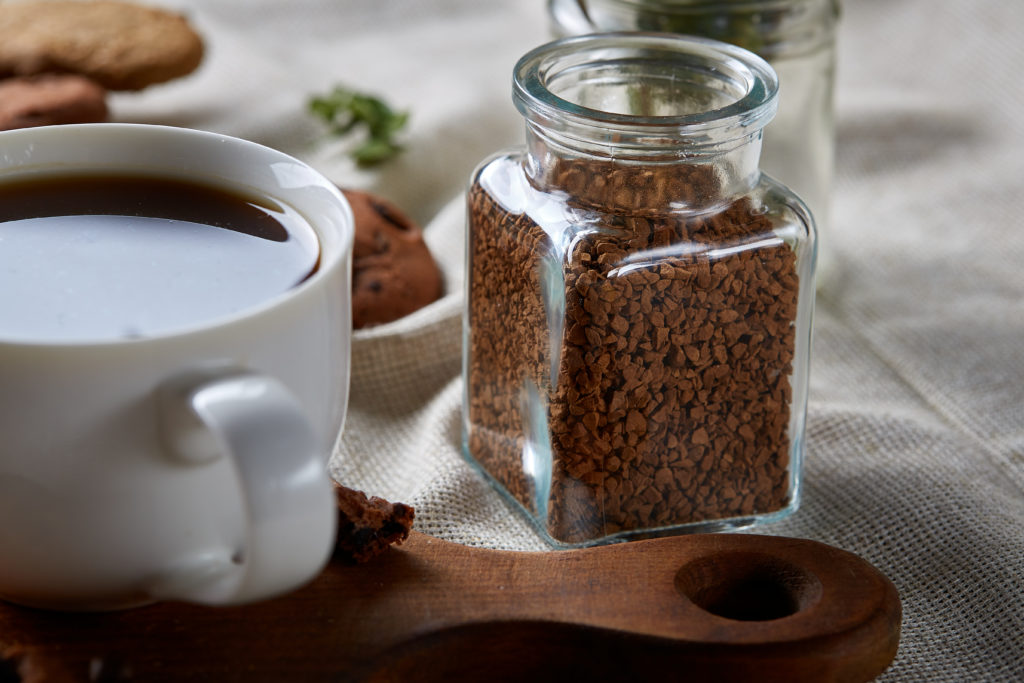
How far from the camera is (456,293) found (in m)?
1.21

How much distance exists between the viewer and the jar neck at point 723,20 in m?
1.18

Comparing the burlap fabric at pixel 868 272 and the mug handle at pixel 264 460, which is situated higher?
the mug handle at pixel 264 460

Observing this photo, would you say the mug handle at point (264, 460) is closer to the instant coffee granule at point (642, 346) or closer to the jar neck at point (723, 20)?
the instant coffee granule at point (642, 346)

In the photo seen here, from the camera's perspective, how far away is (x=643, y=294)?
0.81 metres

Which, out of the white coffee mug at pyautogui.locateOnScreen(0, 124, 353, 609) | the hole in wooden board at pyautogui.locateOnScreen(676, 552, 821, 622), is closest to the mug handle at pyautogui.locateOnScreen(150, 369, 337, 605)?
the white coffee mug at pyautogui.locateOnScreen(0, 124, 353, 609)

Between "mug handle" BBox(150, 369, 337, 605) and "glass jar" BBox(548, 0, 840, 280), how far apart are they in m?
0.70

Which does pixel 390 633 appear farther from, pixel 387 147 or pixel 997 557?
pixel 387 147

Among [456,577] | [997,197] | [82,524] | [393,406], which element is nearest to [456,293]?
[393,406]

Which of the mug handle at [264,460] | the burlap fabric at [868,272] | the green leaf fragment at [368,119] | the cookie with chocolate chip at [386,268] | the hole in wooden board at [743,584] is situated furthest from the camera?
the green leaf fragment at [368,119]

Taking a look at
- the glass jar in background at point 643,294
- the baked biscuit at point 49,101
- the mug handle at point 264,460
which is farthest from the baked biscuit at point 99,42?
the mug handle at point 264,460

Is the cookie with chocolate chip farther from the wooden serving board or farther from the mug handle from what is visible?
the mug handle

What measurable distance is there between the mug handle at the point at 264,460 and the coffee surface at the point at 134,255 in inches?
1.8

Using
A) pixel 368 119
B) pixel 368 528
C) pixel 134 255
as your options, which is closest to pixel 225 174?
pixel 134 255

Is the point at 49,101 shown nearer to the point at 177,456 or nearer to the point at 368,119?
the point at 368,119
